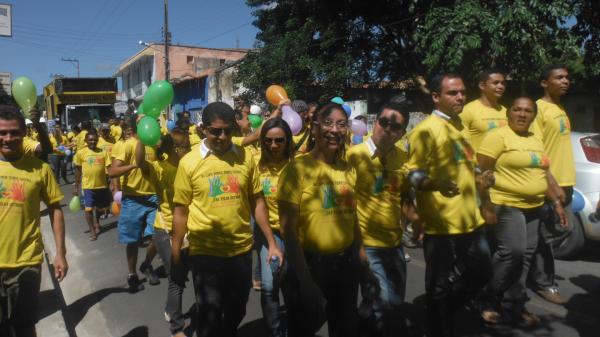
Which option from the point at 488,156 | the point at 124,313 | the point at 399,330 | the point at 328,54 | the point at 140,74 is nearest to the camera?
the point at 488,156

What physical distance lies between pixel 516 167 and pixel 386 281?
146 centimetres

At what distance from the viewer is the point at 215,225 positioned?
125 inches

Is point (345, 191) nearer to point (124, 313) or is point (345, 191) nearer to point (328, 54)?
point (124, 313)

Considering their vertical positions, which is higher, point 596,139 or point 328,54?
point 328,54

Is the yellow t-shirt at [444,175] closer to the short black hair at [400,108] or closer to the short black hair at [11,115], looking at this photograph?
the short black hair at [400,108]

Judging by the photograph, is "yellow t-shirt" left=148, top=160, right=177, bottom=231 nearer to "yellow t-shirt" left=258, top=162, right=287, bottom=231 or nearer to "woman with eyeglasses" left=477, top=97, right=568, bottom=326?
"yellow t-shirt" left=258, top=162, right=287, bottom=231

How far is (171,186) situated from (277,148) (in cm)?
109

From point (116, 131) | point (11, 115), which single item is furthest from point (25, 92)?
point (116, 131)

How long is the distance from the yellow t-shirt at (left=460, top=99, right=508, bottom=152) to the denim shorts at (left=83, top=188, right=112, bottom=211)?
614 cm

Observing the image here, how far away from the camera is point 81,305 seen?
17.2 feet

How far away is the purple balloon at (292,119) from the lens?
5.22m

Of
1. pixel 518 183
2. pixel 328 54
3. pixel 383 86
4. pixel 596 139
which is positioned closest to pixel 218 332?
pixel 518 183

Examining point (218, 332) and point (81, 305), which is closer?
point (218, 332)

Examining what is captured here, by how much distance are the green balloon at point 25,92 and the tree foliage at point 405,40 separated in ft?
27.6
